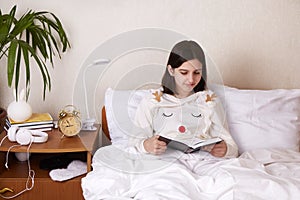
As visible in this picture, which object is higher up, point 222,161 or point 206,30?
point 206,30

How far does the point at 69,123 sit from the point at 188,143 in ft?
1.96

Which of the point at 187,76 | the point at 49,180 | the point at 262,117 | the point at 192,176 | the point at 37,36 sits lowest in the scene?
the point at 49,180

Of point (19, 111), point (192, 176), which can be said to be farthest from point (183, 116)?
point (19, 111)

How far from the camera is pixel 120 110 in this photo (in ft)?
7.33

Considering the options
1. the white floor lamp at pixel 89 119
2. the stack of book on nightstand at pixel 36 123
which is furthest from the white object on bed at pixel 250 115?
the stack of book on nightstand at pixel 36 123

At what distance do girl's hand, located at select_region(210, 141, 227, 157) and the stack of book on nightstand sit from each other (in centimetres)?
85

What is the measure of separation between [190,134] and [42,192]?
742 mm

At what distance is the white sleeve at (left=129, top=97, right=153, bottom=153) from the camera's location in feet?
6.70

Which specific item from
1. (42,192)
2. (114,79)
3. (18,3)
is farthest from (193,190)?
(18,3)

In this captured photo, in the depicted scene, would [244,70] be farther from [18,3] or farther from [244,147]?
[18,3]

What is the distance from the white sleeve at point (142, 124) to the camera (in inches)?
80.4

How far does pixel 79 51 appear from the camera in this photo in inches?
96.2

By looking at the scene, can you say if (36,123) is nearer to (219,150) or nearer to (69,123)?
(69,123)

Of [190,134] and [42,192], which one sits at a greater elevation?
[190,134]
